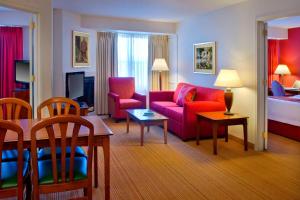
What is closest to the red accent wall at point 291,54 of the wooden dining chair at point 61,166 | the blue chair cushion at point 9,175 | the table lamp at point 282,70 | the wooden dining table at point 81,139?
the table lamp at point 282,70

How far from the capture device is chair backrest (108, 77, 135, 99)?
703 cm

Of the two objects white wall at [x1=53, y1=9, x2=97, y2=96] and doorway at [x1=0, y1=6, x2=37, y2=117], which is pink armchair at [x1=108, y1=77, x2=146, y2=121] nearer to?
white wall at [x1=53, y1=9, x2=97, y2=96]

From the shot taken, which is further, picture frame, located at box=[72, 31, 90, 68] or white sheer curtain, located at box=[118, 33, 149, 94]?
white sheer curtain, located at box=[118, 33, 149, 94]

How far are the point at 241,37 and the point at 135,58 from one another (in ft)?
11.0

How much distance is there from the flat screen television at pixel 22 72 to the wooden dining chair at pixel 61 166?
4.17 m

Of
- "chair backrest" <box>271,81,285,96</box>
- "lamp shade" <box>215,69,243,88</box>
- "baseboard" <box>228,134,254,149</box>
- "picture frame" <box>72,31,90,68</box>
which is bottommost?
"baseboard" <box>228,134,254,149</box>

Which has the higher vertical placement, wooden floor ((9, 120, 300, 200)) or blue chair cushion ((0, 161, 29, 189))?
blue chair cushion ((0, 161, 29, 189))

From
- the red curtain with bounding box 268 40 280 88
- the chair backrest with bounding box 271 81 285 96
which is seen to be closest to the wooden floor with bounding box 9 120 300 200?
the chair backrest with bounding box 271 81 285 96

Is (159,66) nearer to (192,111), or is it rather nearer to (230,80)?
(192,111)

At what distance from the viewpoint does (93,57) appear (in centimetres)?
690

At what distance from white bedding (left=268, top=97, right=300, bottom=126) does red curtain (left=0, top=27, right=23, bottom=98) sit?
5.55m

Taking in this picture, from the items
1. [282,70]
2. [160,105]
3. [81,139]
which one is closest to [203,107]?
[160,105]

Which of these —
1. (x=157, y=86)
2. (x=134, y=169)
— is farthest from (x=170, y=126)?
(x=157, y=86)

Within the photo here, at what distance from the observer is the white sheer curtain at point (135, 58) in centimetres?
744
